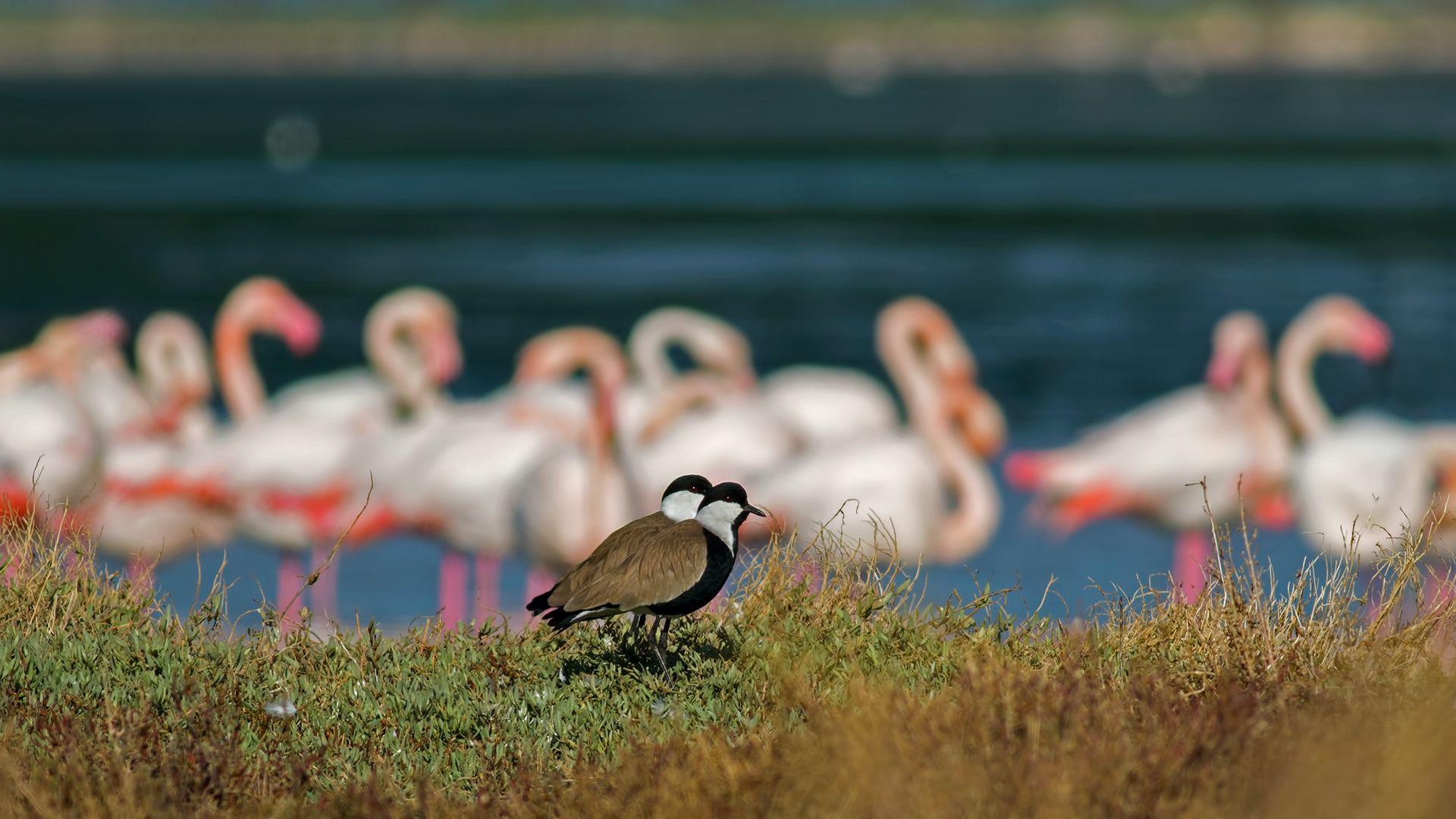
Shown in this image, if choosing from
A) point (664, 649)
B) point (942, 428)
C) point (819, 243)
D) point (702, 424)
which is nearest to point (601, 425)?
point (702, 424)

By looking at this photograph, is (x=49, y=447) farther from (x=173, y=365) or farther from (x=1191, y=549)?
(x=1191, y=549)

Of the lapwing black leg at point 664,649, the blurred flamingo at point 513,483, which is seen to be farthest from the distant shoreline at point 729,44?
the lapwing black leg at point 664,649

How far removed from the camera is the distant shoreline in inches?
6727

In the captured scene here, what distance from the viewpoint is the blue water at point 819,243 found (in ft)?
63.8

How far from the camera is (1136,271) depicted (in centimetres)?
3136

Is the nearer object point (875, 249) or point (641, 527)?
point (641, 527)

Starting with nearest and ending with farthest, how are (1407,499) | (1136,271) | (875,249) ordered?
(1407,499)
(1136,271)
(875,249)

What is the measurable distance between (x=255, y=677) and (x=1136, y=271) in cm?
2730

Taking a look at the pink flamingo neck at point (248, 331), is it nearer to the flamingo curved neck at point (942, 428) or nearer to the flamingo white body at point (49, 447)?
the flamingo white body at point (49, 447)

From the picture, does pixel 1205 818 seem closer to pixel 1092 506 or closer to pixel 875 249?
pixel 1092 506

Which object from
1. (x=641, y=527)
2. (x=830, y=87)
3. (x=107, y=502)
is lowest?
(x=641, y=527)

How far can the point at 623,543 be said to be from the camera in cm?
528

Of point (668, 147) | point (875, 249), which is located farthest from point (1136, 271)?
point (668, 147)

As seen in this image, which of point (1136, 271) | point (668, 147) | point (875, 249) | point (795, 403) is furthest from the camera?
point (668, 147)
